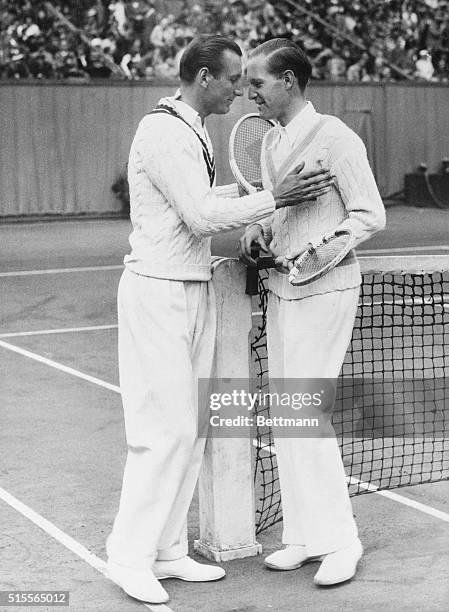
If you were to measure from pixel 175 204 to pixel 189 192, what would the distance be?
0.08 m

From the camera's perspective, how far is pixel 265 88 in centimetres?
466

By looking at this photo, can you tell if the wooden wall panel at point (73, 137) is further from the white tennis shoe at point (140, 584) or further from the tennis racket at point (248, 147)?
the white tennis shoe at point (140, 584)

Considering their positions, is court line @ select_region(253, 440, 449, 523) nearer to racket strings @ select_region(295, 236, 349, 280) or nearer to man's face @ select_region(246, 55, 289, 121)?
racket strings @ select_region(295, 236, 349, 280)

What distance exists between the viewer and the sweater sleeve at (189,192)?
A: 4.50 meters

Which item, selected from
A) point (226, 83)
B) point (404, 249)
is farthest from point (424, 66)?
point (226, 83)

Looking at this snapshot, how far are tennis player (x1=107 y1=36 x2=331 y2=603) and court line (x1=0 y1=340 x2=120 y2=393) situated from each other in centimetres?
408

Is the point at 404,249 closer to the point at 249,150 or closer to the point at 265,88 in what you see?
the point at 249,150

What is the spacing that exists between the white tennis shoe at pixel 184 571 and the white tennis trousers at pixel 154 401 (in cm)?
14

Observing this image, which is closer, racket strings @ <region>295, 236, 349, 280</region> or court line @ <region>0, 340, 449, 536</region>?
racket strings @ <region>295, 236, 349, 280</region>

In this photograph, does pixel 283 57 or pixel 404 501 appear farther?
pixel 404 501

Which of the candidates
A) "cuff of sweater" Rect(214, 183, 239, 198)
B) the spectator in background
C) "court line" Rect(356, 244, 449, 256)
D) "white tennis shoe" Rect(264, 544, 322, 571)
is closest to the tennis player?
"cuff of sweater" Rect(214, 183, 239, 198)

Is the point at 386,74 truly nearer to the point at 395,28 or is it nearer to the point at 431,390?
the point at 395,28

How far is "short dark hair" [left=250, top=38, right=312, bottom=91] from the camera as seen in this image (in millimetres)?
4613

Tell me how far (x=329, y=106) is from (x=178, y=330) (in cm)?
2276
